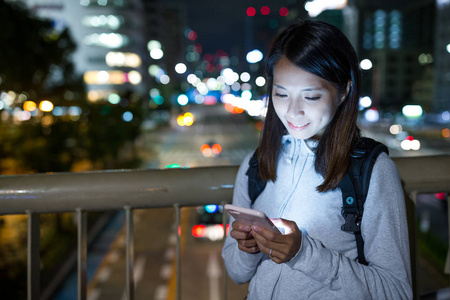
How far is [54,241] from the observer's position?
19906mm

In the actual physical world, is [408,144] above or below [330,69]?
below

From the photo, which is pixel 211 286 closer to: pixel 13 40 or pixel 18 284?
pixel 18 284

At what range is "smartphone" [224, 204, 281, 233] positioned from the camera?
1478mm

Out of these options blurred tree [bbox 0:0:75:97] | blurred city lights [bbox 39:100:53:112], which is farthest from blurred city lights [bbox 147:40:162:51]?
blurred tree [bbox 0:0:75:97]

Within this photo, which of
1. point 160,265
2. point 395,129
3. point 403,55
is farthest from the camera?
point 403,55

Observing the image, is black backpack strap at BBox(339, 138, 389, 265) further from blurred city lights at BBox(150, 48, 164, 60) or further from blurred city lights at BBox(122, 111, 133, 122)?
blurred city lights at BBox(150, 48, 164, 60)

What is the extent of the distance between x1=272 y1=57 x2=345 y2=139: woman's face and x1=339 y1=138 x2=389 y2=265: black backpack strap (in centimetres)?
19

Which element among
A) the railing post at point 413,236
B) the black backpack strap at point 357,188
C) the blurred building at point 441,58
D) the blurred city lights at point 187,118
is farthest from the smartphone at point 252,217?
the blurred building at point 441,58

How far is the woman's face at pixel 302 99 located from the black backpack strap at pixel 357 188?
19 cm

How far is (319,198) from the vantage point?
1782 mm

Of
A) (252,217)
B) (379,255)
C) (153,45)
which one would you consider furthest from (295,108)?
(153,45)

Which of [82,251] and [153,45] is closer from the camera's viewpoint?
[82,251]

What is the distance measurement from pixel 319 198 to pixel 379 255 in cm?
29

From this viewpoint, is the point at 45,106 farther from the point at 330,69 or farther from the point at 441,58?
the point at 441,58
